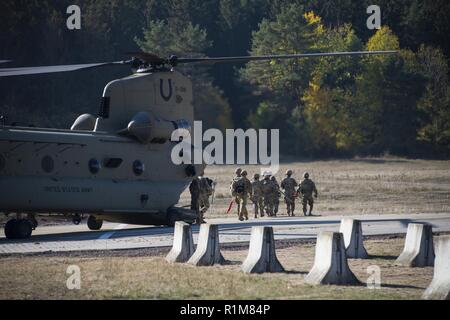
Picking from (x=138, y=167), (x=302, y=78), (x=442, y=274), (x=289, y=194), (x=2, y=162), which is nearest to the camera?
(x=442, y=274)

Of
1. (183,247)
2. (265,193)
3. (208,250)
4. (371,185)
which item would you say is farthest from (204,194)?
(371,185)

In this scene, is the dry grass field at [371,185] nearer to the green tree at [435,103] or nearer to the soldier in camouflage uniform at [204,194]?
the green tree at [435,103]

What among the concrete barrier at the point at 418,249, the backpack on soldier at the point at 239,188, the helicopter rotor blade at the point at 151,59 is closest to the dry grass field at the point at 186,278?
the concrete barrier at the point at 418,249

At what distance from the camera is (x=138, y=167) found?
26375mm

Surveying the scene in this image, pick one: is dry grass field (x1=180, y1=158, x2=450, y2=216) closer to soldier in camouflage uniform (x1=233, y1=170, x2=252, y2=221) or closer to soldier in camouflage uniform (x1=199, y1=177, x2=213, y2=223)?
soldier in camouflage uniform (x1=233, y1=170, x2=252, y2=221)

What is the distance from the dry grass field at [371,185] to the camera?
3541cm

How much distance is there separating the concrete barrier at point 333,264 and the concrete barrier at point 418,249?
10.2 feet

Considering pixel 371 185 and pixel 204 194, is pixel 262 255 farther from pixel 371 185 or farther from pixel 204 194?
pixel 371 185

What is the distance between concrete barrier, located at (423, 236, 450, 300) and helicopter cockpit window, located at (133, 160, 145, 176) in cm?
1339

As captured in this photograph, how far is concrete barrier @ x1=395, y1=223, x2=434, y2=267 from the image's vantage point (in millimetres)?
18609

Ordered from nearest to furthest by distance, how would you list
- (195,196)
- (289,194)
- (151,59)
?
1. (151,59)
2. (195,196)
3. (289,194)

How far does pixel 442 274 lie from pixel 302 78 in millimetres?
57993

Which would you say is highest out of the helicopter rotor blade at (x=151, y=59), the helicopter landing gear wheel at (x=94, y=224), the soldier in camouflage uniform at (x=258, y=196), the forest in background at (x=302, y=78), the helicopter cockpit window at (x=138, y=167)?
the forest in background at (x=302, y=78)
